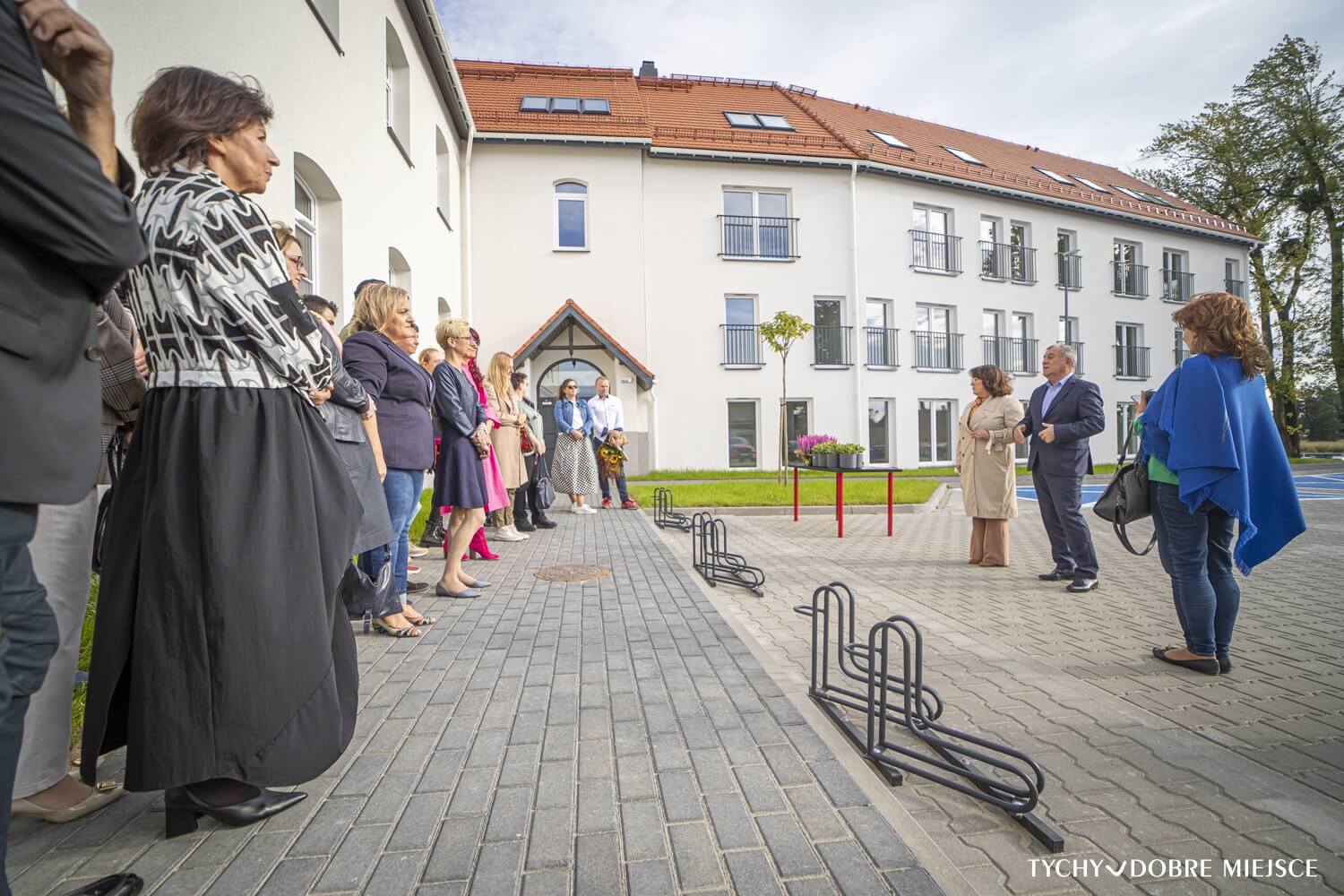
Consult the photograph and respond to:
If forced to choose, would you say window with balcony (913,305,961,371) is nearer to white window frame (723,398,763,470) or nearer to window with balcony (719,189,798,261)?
window with balcony (719,189,798,261)

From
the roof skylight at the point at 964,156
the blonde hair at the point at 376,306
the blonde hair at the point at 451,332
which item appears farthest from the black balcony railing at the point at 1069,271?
the blonde hair at the point at 376,306

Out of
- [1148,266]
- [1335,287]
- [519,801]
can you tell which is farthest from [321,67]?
[1335,287]

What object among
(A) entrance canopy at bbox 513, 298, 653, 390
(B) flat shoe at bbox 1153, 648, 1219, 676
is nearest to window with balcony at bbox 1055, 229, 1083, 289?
(A) entrance canopy at bbox 513, 298, 653, 390

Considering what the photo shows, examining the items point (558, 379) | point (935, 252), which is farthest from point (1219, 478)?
point (935, 252)

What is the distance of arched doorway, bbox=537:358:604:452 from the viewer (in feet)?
60.1

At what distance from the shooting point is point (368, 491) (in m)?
3.17

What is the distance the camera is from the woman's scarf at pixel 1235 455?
11.2 ft

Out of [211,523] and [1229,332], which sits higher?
[1229,332]

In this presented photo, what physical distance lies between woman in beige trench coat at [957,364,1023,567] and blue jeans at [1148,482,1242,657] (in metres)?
2.72

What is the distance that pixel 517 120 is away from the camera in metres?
18.4

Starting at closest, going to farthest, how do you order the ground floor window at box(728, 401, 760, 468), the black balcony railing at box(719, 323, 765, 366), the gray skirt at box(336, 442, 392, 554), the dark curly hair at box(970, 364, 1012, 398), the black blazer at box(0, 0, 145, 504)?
the black blazer at box(0, 0, 145, 504) → the gray skirt at box(336, 442, 392, 554) → the dark curly hair at box(970, 364, 1012, 398) → the black balcony railing at box(719, 323, 765, 366) → the ground floor window at box(728, 401, 760, 468)

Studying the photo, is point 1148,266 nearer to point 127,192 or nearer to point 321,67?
point 321,67

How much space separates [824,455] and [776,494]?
3662mm

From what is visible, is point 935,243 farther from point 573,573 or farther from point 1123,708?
point 1123,708
